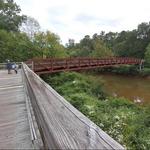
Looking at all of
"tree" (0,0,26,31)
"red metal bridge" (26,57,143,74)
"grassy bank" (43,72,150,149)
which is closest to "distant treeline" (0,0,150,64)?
"tree" (0,0,26,31)

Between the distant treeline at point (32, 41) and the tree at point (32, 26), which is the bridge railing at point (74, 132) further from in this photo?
the tree at point (32, 26)

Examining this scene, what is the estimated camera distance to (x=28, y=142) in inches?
157

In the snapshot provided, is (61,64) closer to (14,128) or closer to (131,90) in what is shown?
(131,90)

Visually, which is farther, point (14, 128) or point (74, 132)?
point (14, 128)

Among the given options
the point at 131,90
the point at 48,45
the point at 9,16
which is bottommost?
the point at 131,90

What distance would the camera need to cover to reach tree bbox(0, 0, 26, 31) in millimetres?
50625

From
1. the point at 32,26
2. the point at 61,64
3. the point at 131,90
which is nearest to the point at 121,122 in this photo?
the point at 61,64

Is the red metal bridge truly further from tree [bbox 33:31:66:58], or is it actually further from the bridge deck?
the bridge deck

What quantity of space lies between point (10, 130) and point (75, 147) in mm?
3624

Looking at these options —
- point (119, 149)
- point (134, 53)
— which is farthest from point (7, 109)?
point (134, 53)

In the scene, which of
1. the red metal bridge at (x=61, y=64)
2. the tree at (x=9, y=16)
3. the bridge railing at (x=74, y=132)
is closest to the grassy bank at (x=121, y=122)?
the bridge railing at (x=74, y=132)

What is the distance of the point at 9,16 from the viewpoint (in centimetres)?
5169

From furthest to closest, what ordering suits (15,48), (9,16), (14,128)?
(9,16) → (15,48) → (14,128)

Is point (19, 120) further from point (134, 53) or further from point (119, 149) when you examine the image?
point (134, 53)
